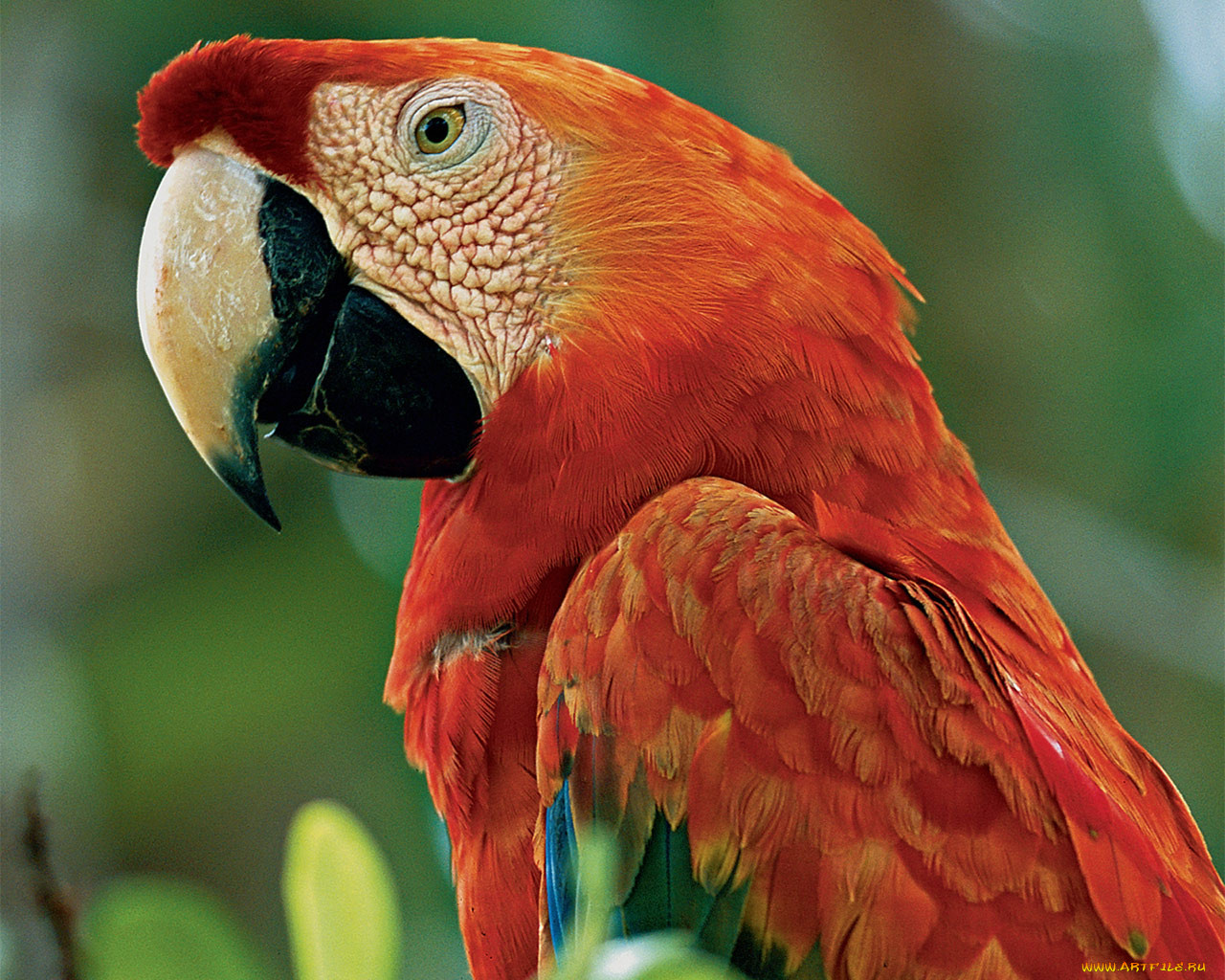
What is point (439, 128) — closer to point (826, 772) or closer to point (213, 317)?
point (213, 317)

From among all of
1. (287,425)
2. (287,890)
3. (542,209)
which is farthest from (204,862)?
(287,890)

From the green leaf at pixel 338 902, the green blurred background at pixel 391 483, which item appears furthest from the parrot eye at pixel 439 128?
the green blurred background at pixel 391 483

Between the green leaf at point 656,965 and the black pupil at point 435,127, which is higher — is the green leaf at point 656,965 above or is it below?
below

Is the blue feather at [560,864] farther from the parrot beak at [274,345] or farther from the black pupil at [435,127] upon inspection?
the black pupil at [435,127]

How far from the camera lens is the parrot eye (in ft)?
3.64

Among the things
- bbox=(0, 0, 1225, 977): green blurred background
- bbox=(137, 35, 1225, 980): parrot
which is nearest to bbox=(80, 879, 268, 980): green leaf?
bbox=(137, 35, 1225, 980): parrot

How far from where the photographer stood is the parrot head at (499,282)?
1047mm

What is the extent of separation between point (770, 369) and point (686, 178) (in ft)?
0.70

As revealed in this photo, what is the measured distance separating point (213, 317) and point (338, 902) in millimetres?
797

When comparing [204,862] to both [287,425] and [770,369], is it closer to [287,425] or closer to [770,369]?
[287,425]

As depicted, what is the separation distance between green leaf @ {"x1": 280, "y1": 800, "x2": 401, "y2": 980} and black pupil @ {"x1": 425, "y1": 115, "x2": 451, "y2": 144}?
0.85m

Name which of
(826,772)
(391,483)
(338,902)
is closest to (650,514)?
(826,772)

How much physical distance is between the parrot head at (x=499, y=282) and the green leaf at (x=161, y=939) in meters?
0.70

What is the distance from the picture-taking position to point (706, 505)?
0.95 metres
